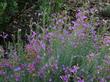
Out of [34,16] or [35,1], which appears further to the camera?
[34,16]

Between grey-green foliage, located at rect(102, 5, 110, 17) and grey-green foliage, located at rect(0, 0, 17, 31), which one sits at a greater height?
grey-green foliage, located at rect(0, 0, 17, 31)

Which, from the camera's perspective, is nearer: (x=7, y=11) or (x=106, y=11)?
(x=7, y=11)

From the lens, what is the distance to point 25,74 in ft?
9.81

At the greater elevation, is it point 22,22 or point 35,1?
point 35,1

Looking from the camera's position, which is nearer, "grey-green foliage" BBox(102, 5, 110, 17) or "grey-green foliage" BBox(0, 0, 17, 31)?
"grey-green foliage" BBox(0, 0, 17, 31)

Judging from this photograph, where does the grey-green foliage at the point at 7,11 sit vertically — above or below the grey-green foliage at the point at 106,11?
above

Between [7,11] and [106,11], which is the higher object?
[7,11]

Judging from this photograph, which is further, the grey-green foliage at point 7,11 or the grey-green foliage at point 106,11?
the grey-green foliage at point 106,11

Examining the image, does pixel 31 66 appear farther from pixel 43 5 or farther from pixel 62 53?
pixel 43 5

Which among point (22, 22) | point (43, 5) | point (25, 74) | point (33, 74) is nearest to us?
point (33, 74)

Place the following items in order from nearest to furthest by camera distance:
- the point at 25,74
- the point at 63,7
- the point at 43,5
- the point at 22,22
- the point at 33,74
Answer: the point at 33,74, the point at 25,74, the point at 43,5, the point at 22,22, the point at 63,7

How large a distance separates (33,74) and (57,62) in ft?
1.00

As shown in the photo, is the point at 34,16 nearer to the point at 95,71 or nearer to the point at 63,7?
the point at 63,7

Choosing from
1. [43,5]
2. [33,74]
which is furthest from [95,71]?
[43,5]
